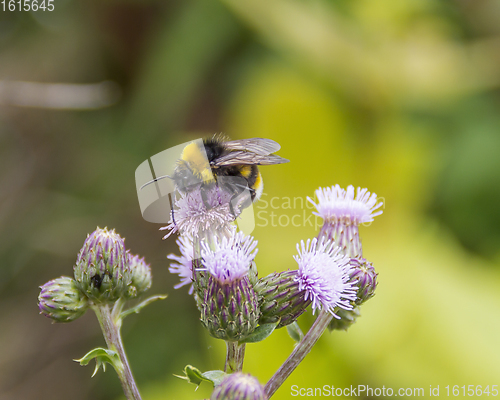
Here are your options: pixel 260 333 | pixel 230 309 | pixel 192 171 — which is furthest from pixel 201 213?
pixel 260 333

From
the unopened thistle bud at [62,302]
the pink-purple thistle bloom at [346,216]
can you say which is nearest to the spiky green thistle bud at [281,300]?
the pink-purple thistle bloom at [346,216]

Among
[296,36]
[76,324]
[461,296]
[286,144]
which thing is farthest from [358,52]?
[76,324]

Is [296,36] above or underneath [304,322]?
above

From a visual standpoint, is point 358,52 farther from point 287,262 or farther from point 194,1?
point 287,262

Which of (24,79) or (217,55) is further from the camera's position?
(217,55)

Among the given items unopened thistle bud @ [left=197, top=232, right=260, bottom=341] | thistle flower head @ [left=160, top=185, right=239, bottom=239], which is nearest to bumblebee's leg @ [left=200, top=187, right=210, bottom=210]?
thistle flower head @ [left=160, top=185, right=239, bottom=239]

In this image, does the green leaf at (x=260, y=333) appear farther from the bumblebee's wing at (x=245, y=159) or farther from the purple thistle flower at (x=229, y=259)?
the bumblebee's wing at (x=245, y=159)

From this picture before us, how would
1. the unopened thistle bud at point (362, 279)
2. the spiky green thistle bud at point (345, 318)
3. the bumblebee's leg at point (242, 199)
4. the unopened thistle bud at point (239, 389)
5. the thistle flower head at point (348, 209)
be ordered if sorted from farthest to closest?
the thistle flower head at point (348, 209), the spiky green thistle bud at point (345, 318), the bumblebee's leg at point (242, 199), the unopened thistle bud at point (362, 279), the unopened thistle bud at point (239, 389)
